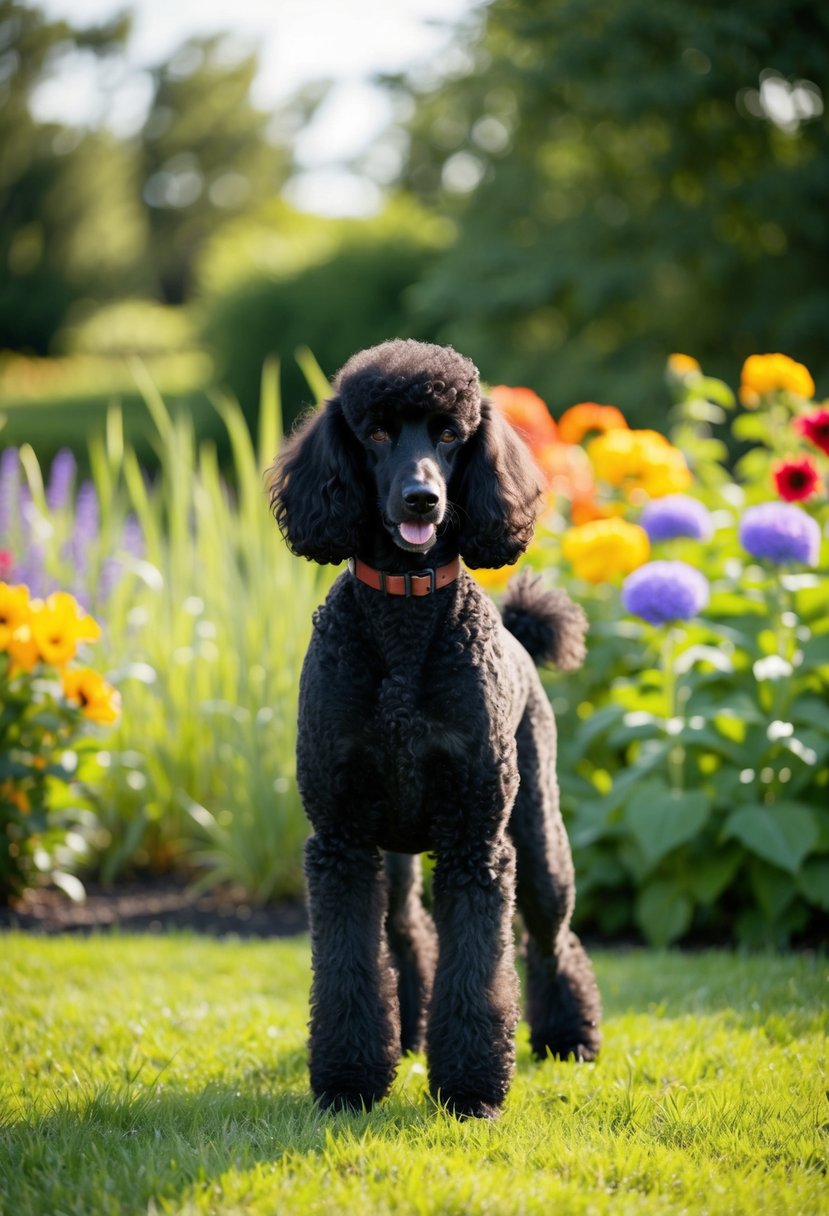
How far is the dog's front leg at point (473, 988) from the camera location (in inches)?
102

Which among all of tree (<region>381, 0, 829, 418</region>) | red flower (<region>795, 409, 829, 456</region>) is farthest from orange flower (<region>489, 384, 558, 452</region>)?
tree (<region>381, 0, 829, 418</region>)

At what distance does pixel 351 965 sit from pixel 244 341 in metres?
18.3

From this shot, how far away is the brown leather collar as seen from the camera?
2637 millimetres

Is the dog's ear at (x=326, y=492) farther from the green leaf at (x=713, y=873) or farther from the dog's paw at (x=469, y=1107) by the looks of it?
the green leaf at (x=713, y=873)

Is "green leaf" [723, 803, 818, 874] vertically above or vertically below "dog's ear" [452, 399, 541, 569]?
below

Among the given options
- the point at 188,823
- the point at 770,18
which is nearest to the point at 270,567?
the point at 188,823

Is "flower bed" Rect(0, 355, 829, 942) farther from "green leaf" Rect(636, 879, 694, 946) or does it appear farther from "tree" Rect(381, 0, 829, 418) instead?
"tree" Rect(381, 0, 829, 418)

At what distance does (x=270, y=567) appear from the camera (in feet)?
17.4

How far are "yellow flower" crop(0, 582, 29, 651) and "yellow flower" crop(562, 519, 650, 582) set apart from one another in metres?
2.03

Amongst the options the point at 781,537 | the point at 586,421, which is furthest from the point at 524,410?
the point at 781,537

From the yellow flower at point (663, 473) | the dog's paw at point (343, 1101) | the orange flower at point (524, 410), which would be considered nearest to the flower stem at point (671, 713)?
the yellow flower at point (663, 473)

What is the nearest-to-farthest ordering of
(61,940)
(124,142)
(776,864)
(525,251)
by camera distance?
(776,864)
(61,940)
(525,251)
(124,142)

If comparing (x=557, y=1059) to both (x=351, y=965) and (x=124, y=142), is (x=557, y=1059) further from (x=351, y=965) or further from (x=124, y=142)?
(x=124, y=142)

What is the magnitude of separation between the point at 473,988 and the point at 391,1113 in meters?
0.33
